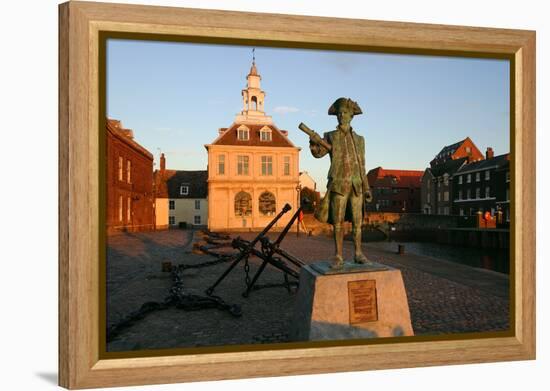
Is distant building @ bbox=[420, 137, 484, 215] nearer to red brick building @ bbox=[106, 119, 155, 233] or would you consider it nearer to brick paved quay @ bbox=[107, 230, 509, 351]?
brick paved quay @ bbox=[107, 230, 509, 351]

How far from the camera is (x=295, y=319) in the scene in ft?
16.7

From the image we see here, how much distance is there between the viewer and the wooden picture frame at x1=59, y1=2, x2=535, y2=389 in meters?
3.97

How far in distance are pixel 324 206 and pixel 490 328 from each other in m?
3.63

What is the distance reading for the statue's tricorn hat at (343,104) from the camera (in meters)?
4.73

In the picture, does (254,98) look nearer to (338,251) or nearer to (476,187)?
(476,187)

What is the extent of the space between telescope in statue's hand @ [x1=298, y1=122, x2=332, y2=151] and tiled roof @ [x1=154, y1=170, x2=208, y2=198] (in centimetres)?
3456

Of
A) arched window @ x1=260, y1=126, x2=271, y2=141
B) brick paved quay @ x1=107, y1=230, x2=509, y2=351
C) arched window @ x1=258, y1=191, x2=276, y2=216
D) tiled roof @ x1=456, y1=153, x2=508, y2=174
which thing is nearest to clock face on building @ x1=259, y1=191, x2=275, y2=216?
arched window @ x1=258, y1=191, x2=276, y2=216

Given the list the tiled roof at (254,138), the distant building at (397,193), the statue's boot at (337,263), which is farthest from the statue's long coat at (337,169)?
the distant building at (397,193)

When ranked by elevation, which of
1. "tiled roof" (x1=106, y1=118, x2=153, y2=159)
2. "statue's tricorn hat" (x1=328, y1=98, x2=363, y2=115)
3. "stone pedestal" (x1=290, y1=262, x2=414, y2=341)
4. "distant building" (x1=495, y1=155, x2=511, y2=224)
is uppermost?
"tiled roof" (x1=106, y1=118, x2=153, y2=159)

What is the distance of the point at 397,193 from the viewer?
41.8 meters

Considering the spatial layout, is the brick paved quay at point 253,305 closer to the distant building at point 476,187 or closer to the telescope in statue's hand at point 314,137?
the telescope in statue's hand at point 314,137

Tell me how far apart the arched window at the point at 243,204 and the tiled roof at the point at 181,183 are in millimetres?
12738

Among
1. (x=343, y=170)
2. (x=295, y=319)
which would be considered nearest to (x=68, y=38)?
(x=343, y=170)

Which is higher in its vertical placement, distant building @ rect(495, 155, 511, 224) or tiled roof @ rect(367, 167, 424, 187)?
tiled roof @ rect(367, 167, 424, 187)
